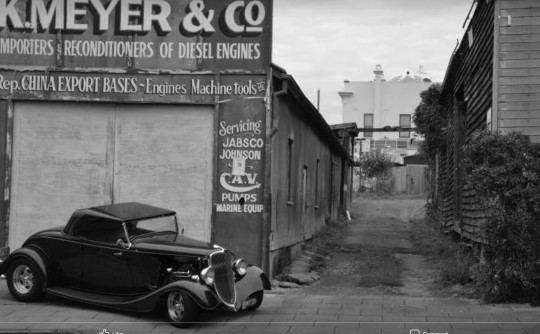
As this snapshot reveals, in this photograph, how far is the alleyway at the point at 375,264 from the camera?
1126 centimetres

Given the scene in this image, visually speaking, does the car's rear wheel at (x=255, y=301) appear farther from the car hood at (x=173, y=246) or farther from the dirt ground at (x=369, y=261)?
the dirt ground at (x=369, y=261)

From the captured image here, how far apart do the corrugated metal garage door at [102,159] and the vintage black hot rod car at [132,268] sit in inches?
80.1

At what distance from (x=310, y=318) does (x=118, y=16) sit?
6630 millimetres

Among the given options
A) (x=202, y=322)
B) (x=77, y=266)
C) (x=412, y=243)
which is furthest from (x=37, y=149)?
(x=412, y=243)

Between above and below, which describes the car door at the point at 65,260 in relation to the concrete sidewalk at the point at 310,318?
above

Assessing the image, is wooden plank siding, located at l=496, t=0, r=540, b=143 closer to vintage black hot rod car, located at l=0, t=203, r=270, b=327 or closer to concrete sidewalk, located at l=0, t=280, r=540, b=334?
concrete sidewalk, located at l=0, t=280, r=540, b=334

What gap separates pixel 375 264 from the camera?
13523 millimetres

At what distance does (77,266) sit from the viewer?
9234 millimetres

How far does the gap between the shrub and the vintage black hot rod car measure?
135 inches

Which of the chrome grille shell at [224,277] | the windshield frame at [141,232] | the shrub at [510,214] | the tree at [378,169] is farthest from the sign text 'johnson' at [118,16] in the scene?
the tree at [378,169]

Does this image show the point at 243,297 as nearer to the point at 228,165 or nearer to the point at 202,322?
the point at 202,322

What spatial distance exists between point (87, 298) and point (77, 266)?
500mm

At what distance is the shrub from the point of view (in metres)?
9.34

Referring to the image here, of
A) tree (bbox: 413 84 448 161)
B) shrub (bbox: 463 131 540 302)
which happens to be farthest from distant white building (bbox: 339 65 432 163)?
shrub (bbox: 463 131 540 302)
